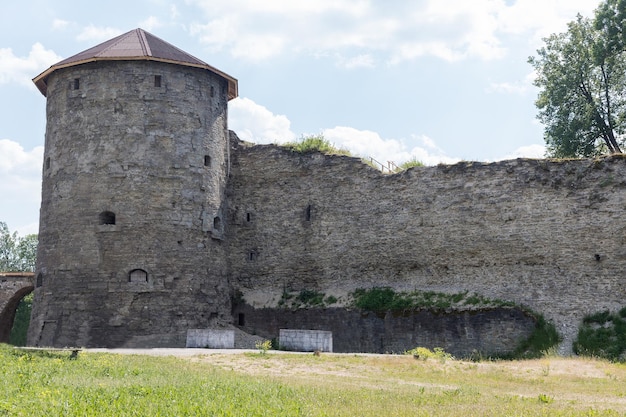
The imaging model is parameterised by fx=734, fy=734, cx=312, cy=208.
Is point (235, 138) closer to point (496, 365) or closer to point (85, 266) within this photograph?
point (85, 266)

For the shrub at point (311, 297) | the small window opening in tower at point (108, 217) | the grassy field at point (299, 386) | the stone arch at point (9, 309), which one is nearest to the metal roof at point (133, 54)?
the small window opening in tower at point (108, 217)

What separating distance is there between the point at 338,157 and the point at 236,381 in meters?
12.4

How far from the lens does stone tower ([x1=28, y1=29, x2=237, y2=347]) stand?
2086 centimetres

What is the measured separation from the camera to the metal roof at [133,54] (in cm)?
2203

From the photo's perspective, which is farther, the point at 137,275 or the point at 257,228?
the point at 257,228

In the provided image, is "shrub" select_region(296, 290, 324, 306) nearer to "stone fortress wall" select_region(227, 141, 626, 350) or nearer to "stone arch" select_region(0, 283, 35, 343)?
"stone fortress wall" select_region(227, 141, 626, 350)

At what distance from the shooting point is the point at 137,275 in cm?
2105

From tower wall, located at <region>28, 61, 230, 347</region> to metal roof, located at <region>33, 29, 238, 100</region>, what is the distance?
0.27 meters

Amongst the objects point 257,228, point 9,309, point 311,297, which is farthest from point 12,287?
point 311,297

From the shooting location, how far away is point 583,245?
18609mm

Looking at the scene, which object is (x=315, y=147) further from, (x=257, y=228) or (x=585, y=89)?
(x=585, y=89)

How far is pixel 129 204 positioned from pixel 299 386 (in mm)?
11472

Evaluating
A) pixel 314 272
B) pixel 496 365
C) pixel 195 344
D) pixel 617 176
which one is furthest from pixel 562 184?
pixel 195 344

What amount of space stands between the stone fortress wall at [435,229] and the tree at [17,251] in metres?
36.4
